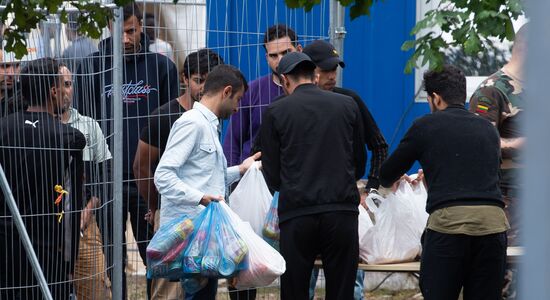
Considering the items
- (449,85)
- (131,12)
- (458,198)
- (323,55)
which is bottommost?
(458,198)

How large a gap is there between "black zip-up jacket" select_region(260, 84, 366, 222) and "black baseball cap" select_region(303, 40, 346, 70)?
0.60 metres

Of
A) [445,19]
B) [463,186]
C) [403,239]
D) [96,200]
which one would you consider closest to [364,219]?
[403,239]

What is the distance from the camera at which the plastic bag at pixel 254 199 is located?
5.84 m

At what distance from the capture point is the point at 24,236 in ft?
16.4

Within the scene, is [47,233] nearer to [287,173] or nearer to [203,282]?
[203,282]

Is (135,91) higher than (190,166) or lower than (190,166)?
higher

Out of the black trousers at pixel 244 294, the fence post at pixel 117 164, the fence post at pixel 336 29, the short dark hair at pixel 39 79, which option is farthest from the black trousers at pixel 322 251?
the fence post at pixel 336 29

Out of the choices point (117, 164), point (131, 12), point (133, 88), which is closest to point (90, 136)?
point (117, 164)

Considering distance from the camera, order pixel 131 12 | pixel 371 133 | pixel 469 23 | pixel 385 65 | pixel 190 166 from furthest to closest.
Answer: pixel 385 65
pixel 131 12
pixel 371 133
pixel 190 166
pixel 469 23

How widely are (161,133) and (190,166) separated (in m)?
0.60

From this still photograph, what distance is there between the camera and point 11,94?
19.2 feet

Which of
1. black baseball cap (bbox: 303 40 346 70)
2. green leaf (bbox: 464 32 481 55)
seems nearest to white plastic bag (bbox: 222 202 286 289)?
black baseball cap (bbox: 303 40 346 70)

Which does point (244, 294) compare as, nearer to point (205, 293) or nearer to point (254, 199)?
point (254, 199)

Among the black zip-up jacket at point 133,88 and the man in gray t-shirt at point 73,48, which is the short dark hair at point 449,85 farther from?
the man in gray t-shirt at point 73,48
